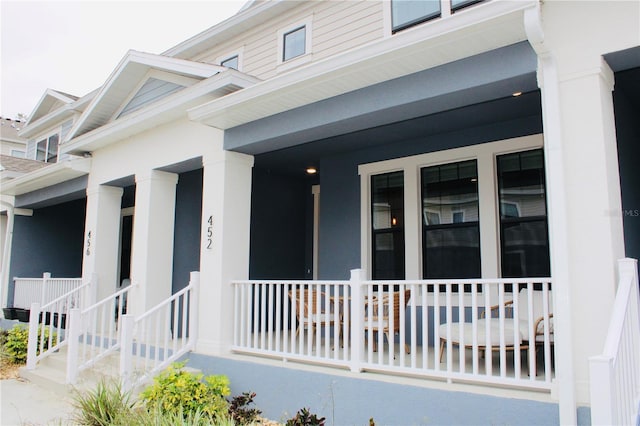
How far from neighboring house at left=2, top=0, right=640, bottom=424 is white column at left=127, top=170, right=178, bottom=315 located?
0.10ft

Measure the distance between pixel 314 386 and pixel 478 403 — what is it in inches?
64.6

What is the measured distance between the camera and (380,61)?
4.49 metres

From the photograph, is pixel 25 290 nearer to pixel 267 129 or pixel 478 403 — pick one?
pixel 267 129

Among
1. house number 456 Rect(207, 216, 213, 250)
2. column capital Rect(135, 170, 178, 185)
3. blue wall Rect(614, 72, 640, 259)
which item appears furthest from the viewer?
column capital Rect(135, 170, 178, 185)

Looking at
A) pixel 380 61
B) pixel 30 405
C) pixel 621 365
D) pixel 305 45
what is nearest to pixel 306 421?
pixel 621 365

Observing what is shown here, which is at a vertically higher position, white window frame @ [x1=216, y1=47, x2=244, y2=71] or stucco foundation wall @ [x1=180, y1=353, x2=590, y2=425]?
white window frame @ [x1=216, y1=47, x2=244, y2=71]

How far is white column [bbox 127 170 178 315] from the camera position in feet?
23.8

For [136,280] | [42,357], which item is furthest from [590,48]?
[42,357]

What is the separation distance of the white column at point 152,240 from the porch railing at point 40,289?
2.18 m

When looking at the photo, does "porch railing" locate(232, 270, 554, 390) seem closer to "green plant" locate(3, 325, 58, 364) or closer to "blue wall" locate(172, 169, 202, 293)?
"blue wall" locate(172, 169, 202, 293)

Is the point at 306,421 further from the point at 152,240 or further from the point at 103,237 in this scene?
the point at 103,237

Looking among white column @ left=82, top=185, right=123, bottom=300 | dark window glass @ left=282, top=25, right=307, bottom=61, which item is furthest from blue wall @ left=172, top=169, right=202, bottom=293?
dark window glass @ left=282, top=25, right=307, bottom=61

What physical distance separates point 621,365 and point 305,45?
678cm

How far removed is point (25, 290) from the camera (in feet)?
34.4
